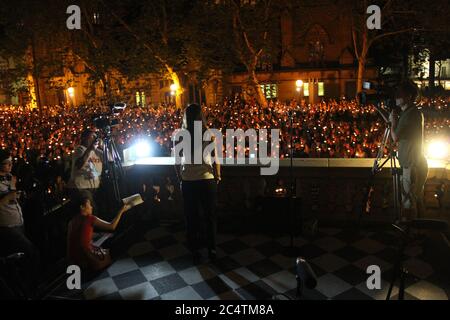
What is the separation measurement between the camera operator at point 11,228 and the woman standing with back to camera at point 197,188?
191 cm

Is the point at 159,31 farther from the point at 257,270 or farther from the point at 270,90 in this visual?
the point at 257,270

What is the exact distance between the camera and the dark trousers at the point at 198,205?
5.19 meters

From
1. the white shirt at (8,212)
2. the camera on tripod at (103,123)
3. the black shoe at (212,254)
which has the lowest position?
the black shoe at (212,254)

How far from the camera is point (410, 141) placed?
5.02m

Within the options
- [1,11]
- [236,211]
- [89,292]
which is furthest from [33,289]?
[1,11]

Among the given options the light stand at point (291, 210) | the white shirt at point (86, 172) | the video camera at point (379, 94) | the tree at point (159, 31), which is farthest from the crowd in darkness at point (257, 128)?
the tree at point (159, 31)

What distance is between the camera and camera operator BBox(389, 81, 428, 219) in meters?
5.00

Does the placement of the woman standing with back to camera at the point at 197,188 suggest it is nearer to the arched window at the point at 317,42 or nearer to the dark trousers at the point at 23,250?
the dark trousers at the point at 23,250

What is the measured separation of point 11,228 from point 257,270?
297cm

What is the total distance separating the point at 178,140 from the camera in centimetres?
528

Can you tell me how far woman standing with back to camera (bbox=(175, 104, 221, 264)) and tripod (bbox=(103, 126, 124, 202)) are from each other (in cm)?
132

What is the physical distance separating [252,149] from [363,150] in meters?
2.72

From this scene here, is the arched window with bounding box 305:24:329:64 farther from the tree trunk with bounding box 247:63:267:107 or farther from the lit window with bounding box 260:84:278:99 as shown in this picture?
the tree trunk with bounding box 247:63:267:107
